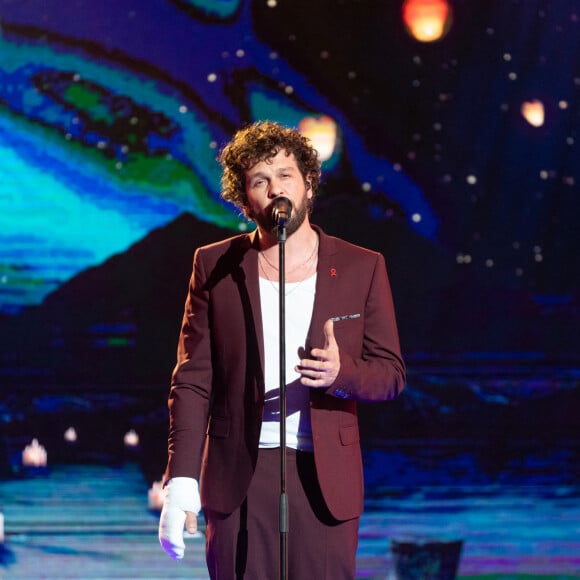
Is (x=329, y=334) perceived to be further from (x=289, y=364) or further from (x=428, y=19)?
(x=428, y=19)

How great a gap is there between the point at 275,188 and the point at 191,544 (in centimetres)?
219

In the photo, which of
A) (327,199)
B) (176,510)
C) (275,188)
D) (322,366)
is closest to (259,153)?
(275,188)

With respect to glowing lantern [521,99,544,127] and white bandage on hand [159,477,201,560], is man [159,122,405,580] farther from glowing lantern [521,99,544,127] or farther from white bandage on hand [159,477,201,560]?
glowing lantern [521,99,544,127]

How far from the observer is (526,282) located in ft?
13.1

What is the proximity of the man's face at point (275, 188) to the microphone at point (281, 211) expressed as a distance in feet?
0.52

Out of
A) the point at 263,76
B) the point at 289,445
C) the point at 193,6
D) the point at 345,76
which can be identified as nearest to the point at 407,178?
the point at 345,76

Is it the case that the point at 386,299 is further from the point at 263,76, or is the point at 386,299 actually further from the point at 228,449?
the point at 263,76

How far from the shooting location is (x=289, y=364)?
2375mm

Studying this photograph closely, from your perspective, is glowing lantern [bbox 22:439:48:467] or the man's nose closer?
the man's nose

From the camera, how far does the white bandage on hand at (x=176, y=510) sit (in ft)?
7.50

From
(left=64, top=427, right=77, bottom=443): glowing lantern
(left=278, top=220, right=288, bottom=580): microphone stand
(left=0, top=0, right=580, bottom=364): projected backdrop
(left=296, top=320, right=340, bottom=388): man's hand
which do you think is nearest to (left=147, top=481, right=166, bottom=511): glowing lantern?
(left=64, top=427, right=77, bottom=443): glowing lantern

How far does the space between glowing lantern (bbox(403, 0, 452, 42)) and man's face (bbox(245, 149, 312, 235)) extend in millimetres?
1758

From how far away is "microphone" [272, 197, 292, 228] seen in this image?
2.19 meters

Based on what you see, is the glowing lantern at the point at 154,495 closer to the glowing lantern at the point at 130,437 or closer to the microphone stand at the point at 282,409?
the glowing lantern at the point at 130,437
